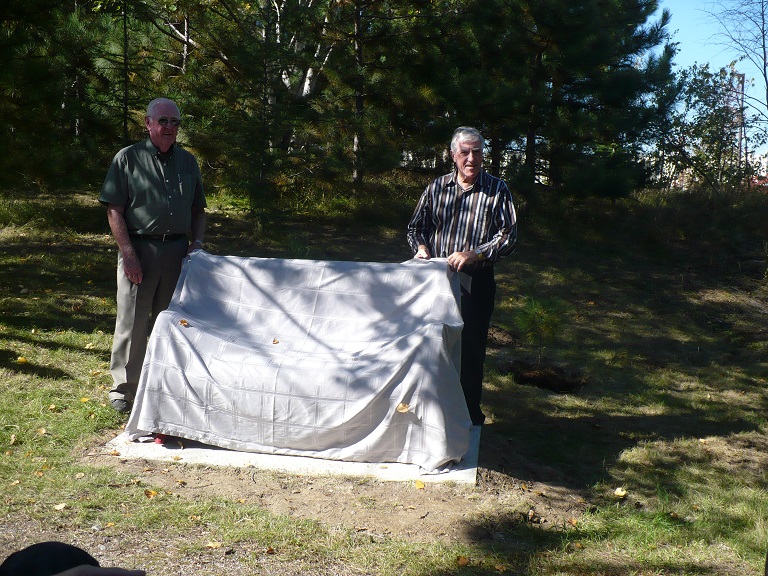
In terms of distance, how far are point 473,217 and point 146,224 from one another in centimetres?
198

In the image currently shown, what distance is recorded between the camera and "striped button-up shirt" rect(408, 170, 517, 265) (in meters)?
4.55

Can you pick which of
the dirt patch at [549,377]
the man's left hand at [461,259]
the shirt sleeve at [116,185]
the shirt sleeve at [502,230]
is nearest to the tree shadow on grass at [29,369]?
the shirt sleeve at [116,185]

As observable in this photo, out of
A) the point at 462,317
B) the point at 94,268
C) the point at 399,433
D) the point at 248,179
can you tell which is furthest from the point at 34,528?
the point at 248,179

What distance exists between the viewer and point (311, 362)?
4359 mm

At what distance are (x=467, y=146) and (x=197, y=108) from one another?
21.9 ft

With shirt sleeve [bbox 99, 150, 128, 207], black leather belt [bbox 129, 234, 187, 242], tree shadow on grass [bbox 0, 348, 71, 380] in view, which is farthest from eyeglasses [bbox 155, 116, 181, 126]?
tree shadow on grass [bbox 0, 348, 71, 380]

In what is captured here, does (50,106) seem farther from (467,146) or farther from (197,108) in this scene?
(467,146)

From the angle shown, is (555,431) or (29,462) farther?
(555,431)

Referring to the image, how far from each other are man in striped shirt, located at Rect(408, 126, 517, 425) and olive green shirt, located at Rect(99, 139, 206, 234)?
1.46 metres

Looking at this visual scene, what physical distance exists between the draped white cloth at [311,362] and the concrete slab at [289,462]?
0.05 meters

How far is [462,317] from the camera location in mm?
4695

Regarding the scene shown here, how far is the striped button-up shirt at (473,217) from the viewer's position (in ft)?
14.9

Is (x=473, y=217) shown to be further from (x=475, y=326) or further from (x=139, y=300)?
(x=139, y=300)

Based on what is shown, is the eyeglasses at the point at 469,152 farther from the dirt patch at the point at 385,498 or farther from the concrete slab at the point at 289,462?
the dirt patch at the point at 385,498
